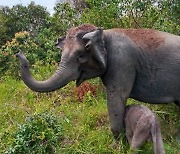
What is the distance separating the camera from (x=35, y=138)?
477cm

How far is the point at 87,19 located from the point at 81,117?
7.62 ft

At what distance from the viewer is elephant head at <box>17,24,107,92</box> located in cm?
469

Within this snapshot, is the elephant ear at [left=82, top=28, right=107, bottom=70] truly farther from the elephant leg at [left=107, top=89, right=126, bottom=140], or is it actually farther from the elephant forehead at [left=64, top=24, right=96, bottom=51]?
the elephant leg at [left=107, top=89, right=126, bottom=140]

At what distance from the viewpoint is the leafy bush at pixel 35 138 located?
187 inches

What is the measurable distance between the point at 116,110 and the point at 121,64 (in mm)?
467

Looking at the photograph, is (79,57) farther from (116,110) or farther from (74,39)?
(116,110)

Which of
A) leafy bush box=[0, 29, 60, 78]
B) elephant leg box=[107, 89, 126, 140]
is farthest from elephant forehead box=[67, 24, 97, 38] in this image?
leafy bush box=[0, 29, 60, 78]

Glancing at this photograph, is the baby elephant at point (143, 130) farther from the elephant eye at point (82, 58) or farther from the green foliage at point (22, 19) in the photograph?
the green foliage at point (22, 19)

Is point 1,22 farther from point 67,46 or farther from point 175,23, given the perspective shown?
point 67,46

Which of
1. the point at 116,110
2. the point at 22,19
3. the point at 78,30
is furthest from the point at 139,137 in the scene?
the point at 22,19

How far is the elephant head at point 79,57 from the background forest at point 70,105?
479 millimetres

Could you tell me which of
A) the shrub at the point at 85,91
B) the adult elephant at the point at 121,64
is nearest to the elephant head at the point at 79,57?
the adult elephant at the point at 121,64

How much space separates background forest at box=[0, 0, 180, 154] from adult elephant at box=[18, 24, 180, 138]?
0.50 m

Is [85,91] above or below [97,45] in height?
below
